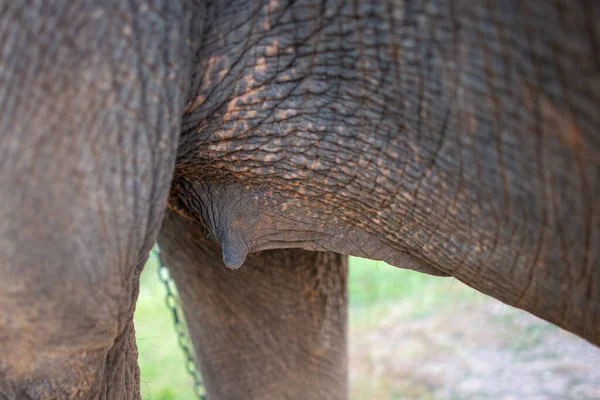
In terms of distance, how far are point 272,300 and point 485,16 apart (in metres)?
1.04

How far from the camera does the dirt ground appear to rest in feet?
8.84

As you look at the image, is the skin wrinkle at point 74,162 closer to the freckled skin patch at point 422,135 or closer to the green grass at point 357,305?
the freckled skin patch at point 422,135

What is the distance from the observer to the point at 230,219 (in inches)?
52.1

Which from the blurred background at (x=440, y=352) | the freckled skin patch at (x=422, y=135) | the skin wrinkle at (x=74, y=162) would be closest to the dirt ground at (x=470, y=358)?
the blurred background at (x=440, y=352)

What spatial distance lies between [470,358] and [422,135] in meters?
2.02

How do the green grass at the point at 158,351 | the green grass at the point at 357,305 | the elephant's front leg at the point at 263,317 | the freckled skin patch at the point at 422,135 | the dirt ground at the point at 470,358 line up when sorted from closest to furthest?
the freckled skin patch at the point at 422,135, the elephant's front leg at the point at 263,317, the dirt ground at the point at 470,358, the green grass at the point at 158,351, the green grass at the point at 357,305

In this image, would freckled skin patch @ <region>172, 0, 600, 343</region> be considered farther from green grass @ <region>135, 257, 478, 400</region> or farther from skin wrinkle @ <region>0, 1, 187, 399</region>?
green grass @ <region>135, 257, 478, 400</region>

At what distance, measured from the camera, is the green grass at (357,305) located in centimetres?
317

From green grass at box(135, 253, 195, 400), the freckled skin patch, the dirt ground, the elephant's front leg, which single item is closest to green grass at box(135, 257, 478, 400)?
green grass at box(135, 253, 195, 400)

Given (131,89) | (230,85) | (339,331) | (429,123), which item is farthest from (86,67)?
(339,331)

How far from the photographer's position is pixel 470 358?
9.71ft

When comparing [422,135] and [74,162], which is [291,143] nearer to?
[422,135]

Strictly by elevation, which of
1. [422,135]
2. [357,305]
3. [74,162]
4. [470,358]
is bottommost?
[74,162]

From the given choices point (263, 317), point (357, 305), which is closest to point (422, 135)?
point (263, 317)
